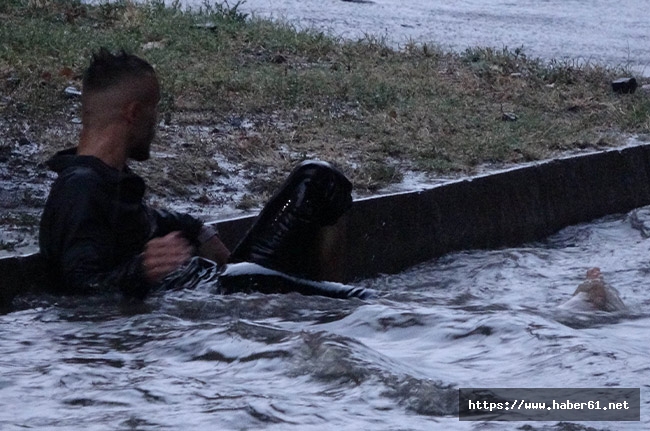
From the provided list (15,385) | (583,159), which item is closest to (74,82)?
(583,159)

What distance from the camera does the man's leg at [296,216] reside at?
170 inches

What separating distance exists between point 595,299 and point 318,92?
3724 millimetres

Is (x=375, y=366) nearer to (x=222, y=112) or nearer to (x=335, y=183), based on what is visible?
(x=335, y=183)

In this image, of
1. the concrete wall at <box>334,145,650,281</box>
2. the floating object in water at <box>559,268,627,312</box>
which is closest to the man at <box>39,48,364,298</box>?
the concrete wall at <box>334,145,650,281</box>

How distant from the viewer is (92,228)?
397 cm

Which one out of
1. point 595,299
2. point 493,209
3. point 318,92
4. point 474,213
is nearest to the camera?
point 595,299

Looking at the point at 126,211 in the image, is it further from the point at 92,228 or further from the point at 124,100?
the point at 124,100

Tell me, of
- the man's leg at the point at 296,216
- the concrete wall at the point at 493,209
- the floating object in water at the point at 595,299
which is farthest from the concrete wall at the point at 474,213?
the floating object in water at the point at 595,299

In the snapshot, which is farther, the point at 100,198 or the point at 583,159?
the point at 583,159

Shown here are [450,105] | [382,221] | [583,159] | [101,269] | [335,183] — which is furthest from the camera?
[450,105]

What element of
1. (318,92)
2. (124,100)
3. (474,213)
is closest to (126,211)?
(124,100)

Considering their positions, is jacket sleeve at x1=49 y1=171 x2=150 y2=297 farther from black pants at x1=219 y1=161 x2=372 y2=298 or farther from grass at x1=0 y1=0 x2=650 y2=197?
grass at x1=0 y1=0 x2=650 y2=197

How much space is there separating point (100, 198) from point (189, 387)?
883 mm

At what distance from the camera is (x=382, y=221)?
5.64 m
